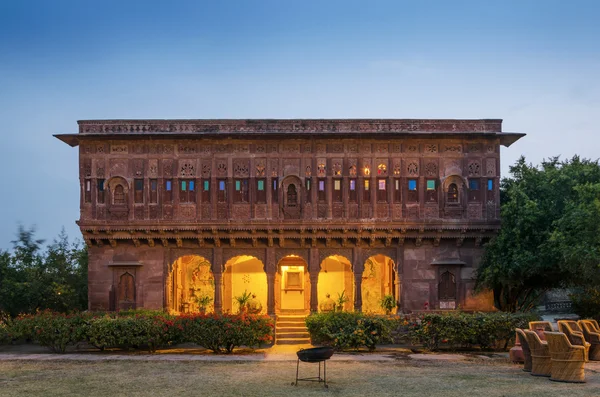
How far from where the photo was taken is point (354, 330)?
23.8 metres

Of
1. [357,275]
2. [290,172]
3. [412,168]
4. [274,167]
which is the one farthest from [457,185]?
[274,167]

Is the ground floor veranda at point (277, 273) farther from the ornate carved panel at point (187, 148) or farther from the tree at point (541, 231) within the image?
the ornate carved panel at point (187, 148)

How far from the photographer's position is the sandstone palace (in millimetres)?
Answer: 29734

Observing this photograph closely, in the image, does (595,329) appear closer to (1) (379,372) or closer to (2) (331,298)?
(1) (379,372)

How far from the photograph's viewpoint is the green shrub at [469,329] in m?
23.8

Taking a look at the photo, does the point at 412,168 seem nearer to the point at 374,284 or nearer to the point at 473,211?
the point at 473,211

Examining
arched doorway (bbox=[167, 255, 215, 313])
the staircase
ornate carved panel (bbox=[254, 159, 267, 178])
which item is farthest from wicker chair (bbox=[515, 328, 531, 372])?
arched doorway (bbox=[167, 255, 215, 313])

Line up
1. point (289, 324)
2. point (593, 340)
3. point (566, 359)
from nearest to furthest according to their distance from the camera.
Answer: point (566, 359) → point (593, 340) → point (289, 324)

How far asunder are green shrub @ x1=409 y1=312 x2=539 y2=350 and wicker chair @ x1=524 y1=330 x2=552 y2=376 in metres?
5.72

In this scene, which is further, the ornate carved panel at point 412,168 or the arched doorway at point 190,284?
the arched doorway at point 190,284

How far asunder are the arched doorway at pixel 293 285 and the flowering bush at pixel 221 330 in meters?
10.6

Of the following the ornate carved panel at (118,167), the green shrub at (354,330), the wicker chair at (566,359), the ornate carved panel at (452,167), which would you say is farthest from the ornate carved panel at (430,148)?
the wicker chair at (566,359)

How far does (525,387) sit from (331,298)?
18831 mm

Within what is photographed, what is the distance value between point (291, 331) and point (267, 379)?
34.8ft
